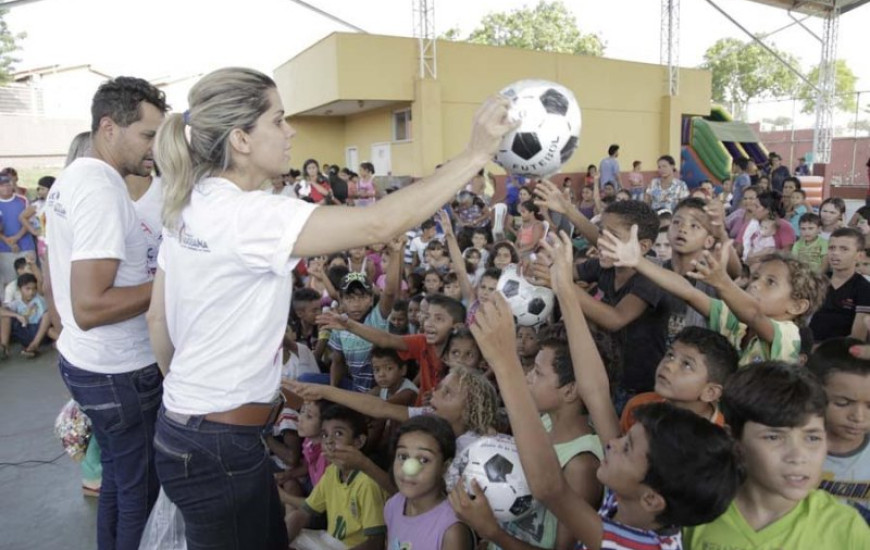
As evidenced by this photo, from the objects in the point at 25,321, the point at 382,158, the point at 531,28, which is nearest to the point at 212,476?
the point at 25,321

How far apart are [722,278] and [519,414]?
1.06m

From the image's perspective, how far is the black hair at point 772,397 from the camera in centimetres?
167

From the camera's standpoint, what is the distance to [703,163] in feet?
63.3

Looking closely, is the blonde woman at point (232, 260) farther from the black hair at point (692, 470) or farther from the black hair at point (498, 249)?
the black hair at point (498, 249)

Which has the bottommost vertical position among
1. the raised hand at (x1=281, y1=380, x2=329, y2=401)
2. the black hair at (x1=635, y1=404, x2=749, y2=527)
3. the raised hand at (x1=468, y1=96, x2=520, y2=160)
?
the raised hand at (x1=281, y1=380, x2=329, y2=401)

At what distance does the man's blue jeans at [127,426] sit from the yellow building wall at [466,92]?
11.4 metres

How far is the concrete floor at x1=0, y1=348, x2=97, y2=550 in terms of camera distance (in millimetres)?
3232

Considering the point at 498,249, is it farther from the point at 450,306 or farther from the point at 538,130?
the point at 538,130

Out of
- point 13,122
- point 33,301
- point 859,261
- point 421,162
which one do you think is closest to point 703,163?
point 421,162

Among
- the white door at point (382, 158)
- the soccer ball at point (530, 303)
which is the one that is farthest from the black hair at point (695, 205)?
the white door at point (382, 158)

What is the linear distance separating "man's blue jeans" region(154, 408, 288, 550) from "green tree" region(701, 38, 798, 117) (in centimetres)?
4466

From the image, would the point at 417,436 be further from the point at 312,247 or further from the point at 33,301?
the point at 33,301

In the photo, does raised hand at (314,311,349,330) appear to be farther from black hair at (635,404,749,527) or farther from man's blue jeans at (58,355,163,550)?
black hair at (635,404,749,527)

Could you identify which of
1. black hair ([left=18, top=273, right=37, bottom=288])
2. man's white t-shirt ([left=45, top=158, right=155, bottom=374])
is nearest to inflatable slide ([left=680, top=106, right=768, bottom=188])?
black hair ([left=18, top=273, right=37, bottom=288])
